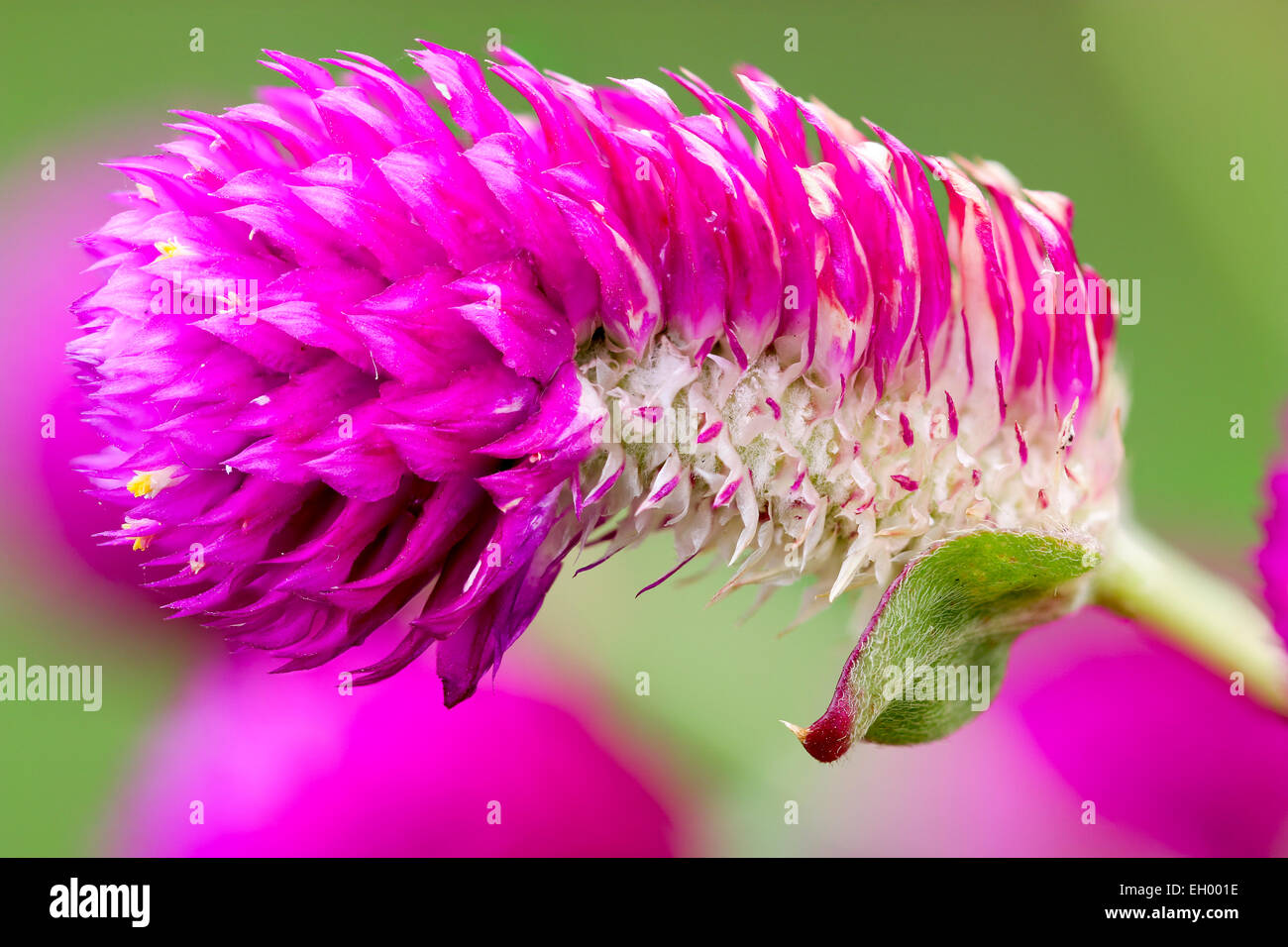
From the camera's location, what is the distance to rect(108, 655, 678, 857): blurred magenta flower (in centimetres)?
77

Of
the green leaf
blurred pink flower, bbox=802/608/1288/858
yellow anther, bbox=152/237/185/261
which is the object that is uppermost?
yellow anther, bbox=152/237/185/261

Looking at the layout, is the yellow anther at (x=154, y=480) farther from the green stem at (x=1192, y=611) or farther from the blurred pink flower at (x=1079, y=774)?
the blurred pink flower at (x=1079, y=774)

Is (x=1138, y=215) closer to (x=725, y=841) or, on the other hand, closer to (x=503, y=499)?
(x=725, y=841)

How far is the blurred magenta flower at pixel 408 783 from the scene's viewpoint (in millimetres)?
771

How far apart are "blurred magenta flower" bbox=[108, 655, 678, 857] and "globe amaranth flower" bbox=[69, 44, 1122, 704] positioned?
409 mm

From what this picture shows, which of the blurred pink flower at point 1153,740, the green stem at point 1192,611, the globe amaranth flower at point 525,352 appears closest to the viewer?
the globe amaranth flower at point 525,352

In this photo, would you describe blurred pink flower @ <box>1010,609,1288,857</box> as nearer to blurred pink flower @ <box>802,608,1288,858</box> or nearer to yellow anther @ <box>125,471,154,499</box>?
blurred pink flower @ <box>802,608,1288,858</box>

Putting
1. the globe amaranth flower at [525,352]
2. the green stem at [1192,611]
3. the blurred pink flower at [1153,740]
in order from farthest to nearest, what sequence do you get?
the blurred pink flower at [1153,740] < the green stem at [1192,611] < the globe amaranth flower at [525,352]

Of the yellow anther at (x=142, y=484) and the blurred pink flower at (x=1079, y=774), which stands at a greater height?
the yellow anther at (x=142, y=484)

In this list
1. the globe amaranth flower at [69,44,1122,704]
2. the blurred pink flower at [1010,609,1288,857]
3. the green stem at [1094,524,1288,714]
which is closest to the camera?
the globe amaranth flower at [69,44,1122,704]

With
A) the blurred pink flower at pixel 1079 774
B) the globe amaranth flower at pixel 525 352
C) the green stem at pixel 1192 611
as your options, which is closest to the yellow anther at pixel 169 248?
the globe amaranth flower at pixel 525 352

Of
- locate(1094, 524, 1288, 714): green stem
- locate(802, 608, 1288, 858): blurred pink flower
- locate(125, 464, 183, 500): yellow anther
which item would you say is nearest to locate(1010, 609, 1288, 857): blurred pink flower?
locate(802, 608, 1288, 858): blurred pink flower

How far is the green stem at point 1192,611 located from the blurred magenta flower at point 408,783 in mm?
409

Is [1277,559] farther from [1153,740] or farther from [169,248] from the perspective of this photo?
[169,248]
